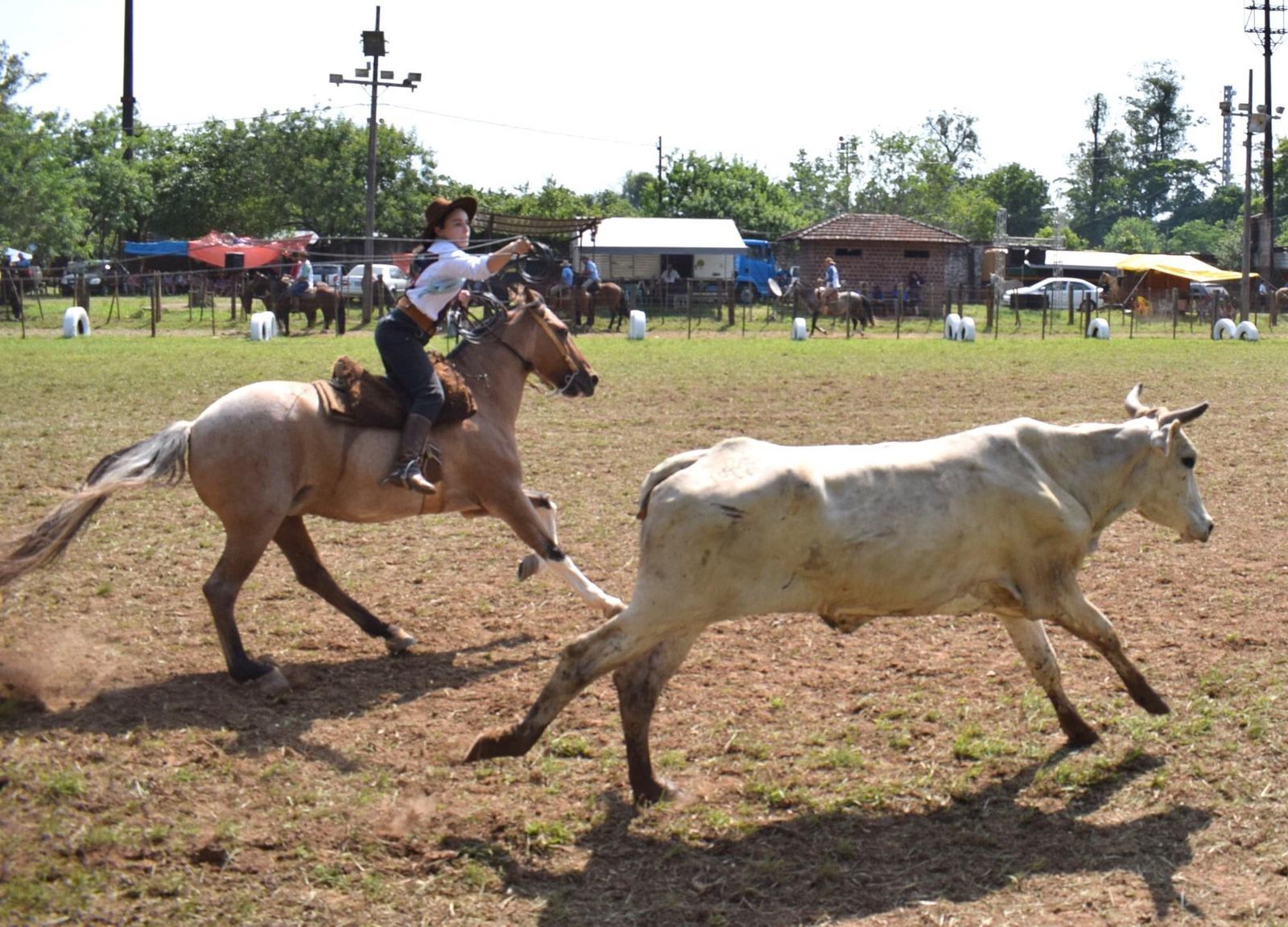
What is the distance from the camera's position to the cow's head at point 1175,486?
6137 millimetres

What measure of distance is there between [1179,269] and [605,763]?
55.5 metres

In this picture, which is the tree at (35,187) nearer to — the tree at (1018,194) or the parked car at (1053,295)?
the parked car at (1053,295)

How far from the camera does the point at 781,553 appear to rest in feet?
17.5

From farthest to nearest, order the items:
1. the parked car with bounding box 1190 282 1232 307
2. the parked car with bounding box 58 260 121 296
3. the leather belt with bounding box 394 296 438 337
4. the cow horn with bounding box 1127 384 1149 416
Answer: the parked car with bounding box 58 260 121 296 → the parked car with bounding box 1190 282 1232 307 → the leather belt with bounding box 394 296 438 337 → the cow horn with bounding box 1127 384 1149 416

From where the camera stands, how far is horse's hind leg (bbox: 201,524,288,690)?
6727 mm

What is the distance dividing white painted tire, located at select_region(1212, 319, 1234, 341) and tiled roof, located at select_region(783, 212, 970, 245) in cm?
1905

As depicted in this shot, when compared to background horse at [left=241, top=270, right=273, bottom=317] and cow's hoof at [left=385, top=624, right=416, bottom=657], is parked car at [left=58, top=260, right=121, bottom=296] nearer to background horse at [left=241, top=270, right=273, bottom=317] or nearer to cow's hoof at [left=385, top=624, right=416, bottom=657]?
background horse at [left=241, top=270, right=273, bottom=317]

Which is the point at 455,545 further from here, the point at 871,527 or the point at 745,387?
the point at 745,387

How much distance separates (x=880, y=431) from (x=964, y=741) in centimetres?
909

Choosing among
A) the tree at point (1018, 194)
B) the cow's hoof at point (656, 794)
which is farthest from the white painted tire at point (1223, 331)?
the tree at point (1018, 194)

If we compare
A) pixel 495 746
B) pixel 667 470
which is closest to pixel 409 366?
pixel 667 470

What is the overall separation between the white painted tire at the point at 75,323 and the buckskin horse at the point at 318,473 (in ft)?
76.3

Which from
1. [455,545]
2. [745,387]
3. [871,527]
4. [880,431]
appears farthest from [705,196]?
[871,527]

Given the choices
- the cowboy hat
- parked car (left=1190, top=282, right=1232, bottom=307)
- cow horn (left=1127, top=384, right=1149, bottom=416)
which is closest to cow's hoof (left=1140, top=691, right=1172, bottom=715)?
cow horn (left=1127, top=384, right=1149, bottom=416)
